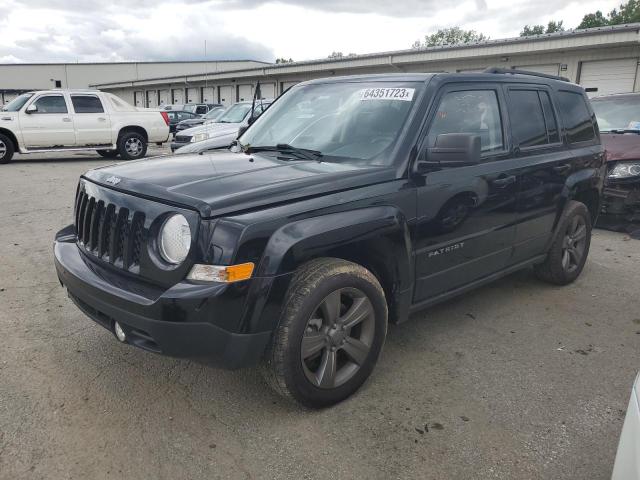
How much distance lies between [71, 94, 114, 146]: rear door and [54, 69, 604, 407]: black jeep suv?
1120 cm

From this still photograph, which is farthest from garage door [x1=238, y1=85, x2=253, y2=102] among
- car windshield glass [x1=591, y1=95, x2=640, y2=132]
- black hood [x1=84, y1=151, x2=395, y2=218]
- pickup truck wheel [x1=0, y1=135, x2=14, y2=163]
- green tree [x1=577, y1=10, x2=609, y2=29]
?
green tree [x1=577, y1=10, x2=609, y2=29]

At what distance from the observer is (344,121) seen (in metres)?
3.47

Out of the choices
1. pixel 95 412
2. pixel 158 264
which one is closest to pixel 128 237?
pixel 158 264

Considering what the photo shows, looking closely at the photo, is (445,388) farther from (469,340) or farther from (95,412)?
(95,412)

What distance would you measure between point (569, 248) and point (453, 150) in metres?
2.35

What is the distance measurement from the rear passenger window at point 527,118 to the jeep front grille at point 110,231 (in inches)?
109

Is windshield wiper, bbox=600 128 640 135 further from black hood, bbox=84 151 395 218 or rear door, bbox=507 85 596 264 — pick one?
black hood, bbox=84 151 395 218

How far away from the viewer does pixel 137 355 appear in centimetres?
335

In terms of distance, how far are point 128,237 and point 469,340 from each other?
7.88ft

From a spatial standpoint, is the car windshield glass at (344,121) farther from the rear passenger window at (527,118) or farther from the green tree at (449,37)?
the green tree at (449,37)

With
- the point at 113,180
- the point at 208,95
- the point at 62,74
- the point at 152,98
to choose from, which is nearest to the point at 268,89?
the point at 208,95

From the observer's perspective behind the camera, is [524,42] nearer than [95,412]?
No

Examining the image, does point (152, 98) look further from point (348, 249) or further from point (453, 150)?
point (348, 249)

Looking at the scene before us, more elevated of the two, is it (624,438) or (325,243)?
(325,243)
